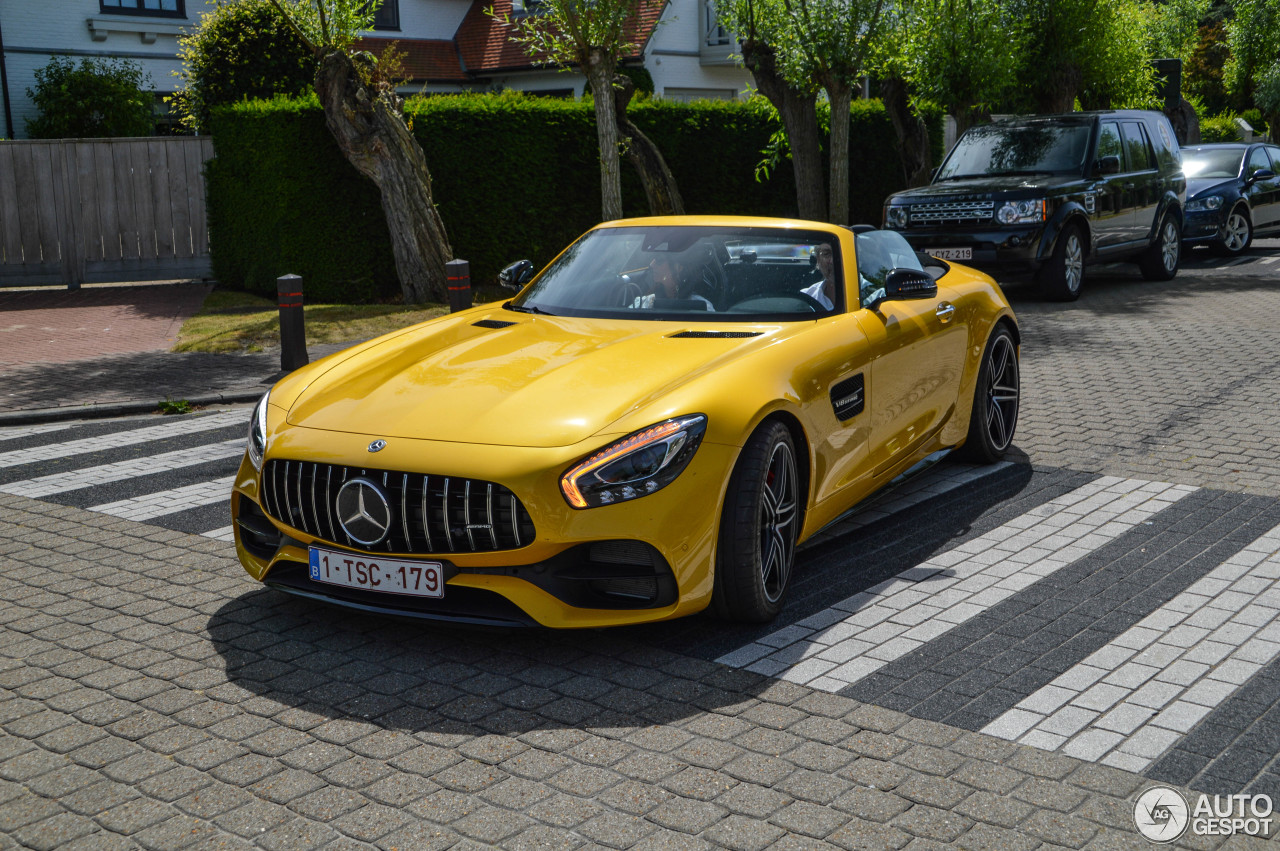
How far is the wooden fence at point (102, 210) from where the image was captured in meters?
17.8

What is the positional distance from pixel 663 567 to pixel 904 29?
18.0 metres

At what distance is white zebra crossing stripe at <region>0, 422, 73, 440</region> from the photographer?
9.19m

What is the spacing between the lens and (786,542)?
4953 millimetres

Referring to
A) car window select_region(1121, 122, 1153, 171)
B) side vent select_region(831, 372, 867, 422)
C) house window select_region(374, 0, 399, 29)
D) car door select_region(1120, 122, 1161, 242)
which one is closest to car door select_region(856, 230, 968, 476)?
side vent select_region(831, 372, 867, 422)

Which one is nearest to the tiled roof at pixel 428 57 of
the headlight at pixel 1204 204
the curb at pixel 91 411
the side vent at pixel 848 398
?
the headlight at pixel 1204 204

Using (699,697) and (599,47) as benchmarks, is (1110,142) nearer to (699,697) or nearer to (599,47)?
(599,47)

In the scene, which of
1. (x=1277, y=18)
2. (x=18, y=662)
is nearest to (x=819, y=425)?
(x=18, y=662)

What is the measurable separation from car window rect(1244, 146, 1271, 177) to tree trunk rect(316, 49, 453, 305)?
13.5 metres

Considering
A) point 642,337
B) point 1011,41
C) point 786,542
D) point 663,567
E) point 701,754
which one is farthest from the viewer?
point 1011,41

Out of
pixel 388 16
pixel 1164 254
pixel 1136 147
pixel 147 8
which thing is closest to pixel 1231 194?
pixel 1164 254

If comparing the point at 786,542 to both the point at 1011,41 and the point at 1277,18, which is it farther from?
the point at 1277,18

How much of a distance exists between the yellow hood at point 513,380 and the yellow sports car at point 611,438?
0.05 feet

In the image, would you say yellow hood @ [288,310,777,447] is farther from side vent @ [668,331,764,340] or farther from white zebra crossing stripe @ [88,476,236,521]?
white zebra crossing stripe @ [88,476,236,521]

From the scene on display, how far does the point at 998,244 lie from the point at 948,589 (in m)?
10.0
